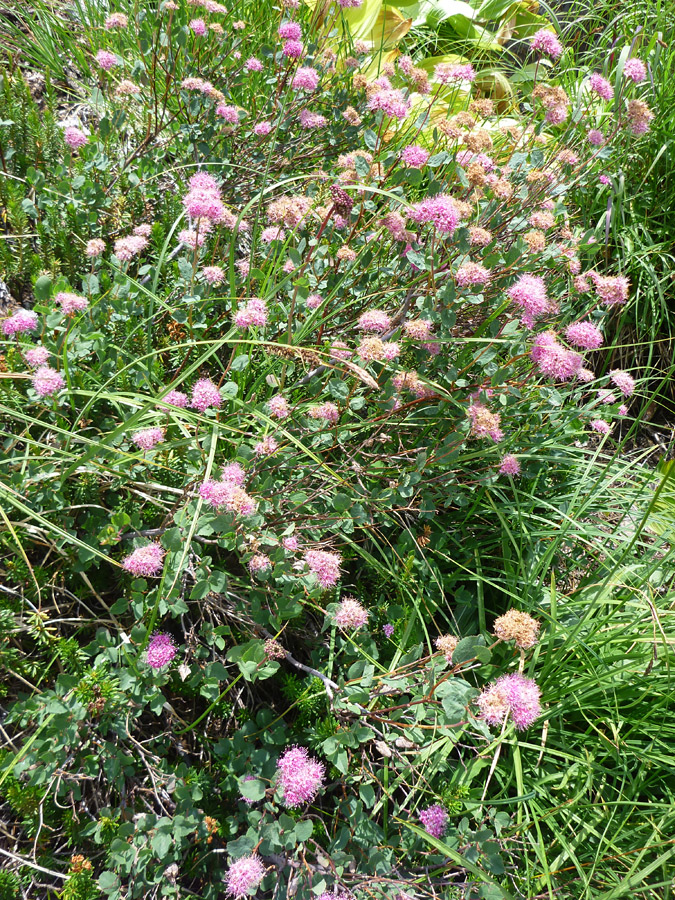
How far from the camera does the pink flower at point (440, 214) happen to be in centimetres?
154

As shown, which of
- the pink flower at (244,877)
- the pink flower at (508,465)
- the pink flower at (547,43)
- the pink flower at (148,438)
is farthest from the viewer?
the pink flower at (547,43)

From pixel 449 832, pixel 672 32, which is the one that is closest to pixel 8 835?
pixel 449 832

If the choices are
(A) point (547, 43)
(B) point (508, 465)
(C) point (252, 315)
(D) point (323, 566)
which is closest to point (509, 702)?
(D) point (323, 566)

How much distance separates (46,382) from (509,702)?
4.28 ft

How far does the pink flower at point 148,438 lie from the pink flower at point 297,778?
2.48 feet

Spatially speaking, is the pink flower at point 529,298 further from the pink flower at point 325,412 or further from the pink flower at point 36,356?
the pink flower at point 36,356

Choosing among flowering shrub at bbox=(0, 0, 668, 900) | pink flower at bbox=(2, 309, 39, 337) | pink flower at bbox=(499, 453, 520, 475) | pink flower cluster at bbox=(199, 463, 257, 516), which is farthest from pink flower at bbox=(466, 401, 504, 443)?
pink flower at bbox=(2, 309, 39, 337)

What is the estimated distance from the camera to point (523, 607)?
1.86 meters

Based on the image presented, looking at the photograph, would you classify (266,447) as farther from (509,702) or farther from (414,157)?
(414,157)

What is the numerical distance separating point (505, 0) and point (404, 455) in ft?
12.1

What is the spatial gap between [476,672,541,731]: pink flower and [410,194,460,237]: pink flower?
3.66 ft

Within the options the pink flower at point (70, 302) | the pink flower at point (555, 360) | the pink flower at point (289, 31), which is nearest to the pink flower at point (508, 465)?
the pink flower at point (555, 360)

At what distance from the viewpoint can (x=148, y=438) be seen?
141cm

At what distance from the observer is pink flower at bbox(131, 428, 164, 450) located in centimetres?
141
